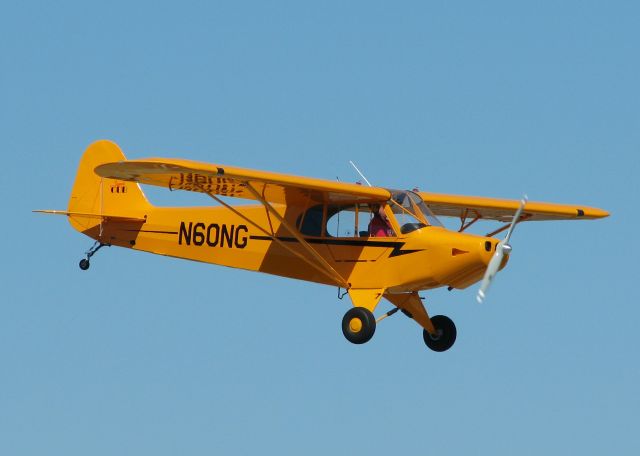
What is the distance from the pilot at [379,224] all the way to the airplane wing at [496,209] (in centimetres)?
193

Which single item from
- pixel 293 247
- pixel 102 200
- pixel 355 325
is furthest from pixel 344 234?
pixel 102 200

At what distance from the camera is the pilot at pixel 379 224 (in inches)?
939

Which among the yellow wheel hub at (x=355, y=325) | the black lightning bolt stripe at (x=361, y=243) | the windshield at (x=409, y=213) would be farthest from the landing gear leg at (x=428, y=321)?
the yellow wheel hub at (x=355, y=325)

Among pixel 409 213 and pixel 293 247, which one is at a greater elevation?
pixel 409 213

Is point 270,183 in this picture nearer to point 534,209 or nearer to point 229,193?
point 229,193

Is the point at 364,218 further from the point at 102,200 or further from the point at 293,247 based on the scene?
the point at 102,200

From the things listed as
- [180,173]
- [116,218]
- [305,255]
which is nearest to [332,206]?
[305,255]

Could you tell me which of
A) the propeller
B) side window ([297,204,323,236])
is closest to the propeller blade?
the propeller

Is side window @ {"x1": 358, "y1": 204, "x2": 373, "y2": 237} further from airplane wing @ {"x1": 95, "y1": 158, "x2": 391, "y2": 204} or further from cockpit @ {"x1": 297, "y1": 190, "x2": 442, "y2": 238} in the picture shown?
airplane wing @ {"x1": 95, "y1": 158, "x2": 391, "y2": 204}

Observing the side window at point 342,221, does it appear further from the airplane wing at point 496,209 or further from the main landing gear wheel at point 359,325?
the airplane wing at point 496,209

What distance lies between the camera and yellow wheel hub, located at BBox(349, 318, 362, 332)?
915 inches

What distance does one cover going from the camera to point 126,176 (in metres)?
23.6

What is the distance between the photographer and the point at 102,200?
28344mm

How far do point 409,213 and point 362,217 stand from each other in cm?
75
